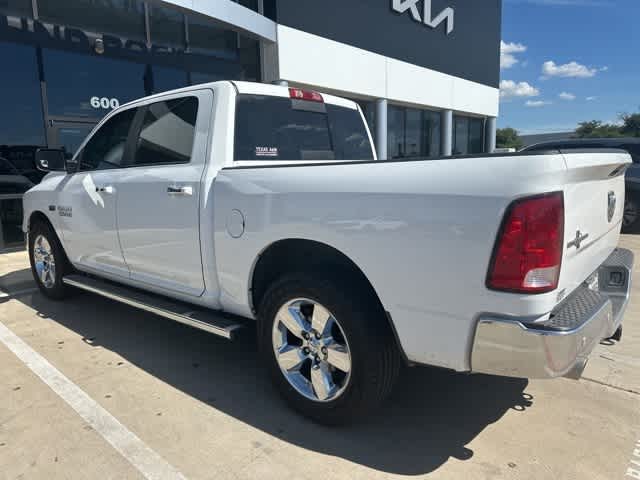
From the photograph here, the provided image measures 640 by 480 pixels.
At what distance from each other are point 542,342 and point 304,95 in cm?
258

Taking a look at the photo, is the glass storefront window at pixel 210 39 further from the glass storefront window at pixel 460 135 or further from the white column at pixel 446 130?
the glass storefront window at pixel 460 135

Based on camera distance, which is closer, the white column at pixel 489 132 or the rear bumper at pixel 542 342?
the rear bumper at pixel 542 342

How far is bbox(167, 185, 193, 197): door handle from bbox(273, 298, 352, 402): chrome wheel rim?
99cm

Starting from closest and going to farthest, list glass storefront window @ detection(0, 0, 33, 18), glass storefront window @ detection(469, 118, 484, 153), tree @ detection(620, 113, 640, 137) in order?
glass storefront window @ detection(0, 0, 33, 18) < glass storefront window @ detection(469, 118, 484, 153) < tree @ detection(620, 113, 640, 137)

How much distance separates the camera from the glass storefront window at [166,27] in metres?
9.81

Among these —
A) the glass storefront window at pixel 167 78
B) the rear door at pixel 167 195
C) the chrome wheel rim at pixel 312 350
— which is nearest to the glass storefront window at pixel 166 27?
the glass storefront window at pixel 167 78

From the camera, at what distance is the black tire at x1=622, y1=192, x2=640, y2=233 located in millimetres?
8578

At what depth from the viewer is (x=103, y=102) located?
9.18m

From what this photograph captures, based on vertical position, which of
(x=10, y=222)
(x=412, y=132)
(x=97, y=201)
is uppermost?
(x=412, y=132)

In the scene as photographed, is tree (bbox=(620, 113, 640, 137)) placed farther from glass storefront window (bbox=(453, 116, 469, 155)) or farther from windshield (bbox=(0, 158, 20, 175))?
windshield (bbox=(0, 158, 20, 175))

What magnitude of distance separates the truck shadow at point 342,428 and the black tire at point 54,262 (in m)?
0.68

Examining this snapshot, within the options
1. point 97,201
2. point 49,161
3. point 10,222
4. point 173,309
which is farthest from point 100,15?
point 173,309

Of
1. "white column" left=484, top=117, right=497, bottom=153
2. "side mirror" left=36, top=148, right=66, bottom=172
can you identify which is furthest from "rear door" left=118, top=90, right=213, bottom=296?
"white column" left=484, top=117, right=497, bottom=153

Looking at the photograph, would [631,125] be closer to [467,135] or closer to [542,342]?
[467,135]
